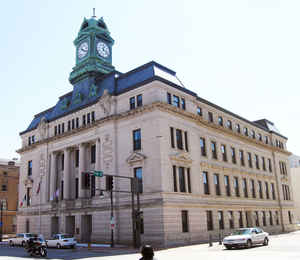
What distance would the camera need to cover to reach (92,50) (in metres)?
50.8

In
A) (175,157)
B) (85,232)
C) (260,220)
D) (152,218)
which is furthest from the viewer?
(260,220)

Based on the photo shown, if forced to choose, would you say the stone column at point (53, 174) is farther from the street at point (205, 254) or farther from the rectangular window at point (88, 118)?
the street at point (205, 254)

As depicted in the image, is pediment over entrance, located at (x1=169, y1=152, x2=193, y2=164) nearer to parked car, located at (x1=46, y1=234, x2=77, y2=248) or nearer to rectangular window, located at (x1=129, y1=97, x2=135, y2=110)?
rectangular window, located at (x1=129, y1=97, x2=135, y2=110)

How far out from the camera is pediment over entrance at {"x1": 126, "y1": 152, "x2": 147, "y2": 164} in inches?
1487

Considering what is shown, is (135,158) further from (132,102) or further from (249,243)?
(249,243)

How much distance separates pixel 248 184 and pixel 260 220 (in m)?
6.08

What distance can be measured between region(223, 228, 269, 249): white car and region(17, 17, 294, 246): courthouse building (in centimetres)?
720

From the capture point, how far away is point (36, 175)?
Answer: 5466 centimetres

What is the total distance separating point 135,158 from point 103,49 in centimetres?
2219

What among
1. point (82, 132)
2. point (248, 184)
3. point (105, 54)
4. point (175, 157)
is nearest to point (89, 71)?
point (105, 54)

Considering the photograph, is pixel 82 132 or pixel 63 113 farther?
pixel 63 113

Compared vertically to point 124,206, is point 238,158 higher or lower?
higher

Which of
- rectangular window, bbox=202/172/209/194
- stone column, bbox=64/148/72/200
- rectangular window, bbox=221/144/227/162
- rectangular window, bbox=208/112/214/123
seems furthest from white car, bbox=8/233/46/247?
rectangular window, bbox=208/112/214/123

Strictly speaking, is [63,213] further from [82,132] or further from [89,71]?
[89,71]
